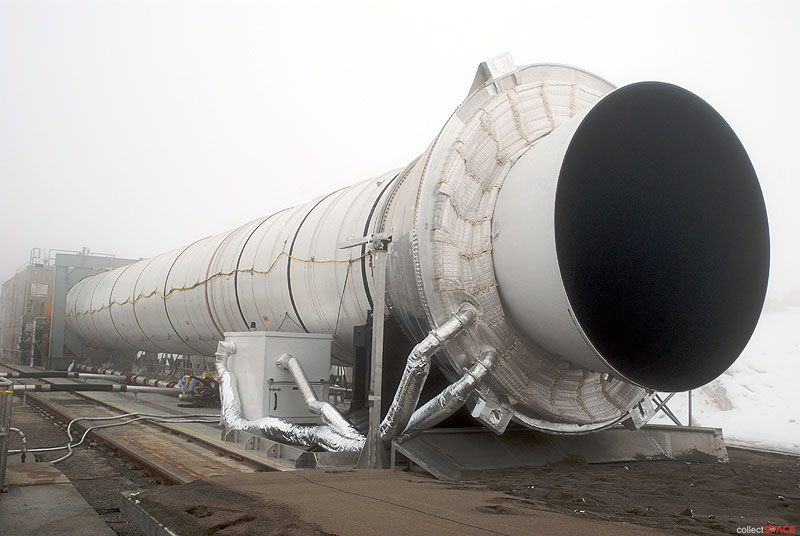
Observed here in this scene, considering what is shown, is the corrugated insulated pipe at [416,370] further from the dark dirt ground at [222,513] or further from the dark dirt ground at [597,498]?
the dark dirt ground at [222,513]

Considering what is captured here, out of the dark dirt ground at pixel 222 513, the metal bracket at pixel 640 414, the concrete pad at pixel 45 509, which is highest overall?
the metal bracket at pixel 640 414

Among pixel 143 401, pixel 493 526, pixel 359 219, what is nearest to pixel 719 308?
pixel 493 526

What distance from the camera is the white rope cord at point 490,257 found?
5172 millimetres

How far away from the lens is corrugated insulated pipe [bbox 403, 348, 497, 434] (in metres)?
4.93

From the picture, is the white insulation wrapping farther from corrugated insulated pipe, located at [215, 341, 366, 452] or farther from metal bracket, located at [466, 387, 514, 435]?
metal bracket, located at [466, 387, 514, 435]

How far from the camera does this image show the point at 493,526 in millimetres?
2934

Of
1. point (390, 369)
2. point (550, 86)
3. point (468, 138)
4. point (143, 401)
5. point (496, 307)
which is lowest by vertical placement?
point (143, 401)

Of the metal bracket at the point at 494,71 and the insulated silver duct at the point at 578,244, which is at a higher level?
the metal bracket at the point at 494,71

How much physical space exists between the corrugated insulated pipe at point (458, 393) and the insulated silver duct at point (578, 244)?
0.12 meters

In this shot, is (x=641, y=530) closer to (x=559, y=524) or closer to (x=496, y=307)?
(x=559, y=524)

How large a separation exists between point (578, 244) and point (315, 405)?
10.0 ft

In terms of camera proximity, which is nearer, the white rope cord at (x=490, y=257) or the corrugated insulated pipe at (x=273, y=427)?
the white rope cord at (x=490, y=257)

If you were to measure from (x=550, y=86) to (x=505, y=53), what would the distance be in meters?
0.49

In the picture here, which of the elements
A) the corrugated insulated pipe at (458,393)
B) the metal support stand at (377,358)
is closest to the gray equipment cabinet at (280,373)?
the metal support stand at (377,358)
